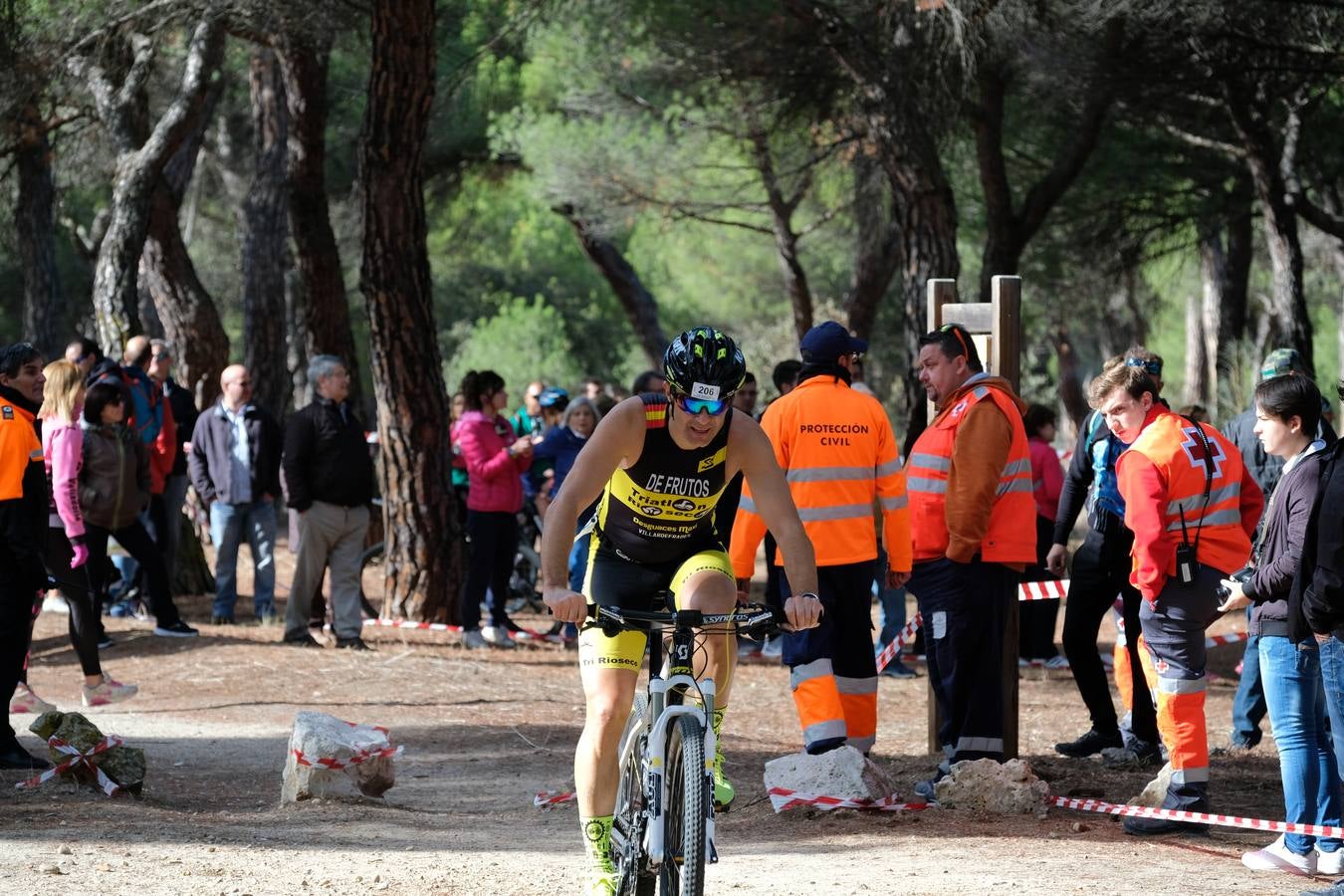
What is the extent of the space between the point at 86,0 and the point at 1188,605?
10975 millimetres

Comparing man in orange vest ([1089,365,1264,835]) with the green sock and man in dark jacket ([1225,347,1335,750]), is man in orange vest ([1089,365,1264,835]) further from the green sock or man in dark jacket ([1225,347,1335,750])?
the green sock

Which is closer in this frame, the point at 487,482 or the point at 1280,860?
the point at 1280,860

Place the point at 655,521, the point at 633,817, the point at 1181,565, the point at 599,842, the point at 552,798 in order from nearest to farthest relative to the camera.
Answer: the point at 633,817 → the point at 599,842 → the point at 655,521 → the point at 1181,565 → the point at 552,798

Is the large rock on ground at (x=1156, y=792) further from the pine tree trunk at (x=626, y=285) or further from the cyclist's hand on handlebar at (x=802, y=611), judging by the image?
the pine tree trunk at (x=626, y=285)

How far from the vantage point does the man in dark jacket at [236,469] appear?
491 inches

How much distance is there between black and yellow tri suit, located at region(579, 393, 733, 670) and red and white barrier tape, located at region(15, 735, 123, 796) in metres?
2.91

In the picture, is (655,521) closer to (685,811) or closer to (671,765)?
(671,765)

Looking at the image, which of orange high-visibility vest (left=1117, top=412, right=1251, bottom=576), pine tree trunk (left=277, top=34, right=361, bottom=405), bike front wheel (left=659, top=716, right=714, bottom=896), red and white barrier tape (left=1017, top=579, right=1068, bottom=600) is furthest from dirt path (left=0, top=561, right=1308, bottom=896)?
pine tree trunk (left=277, top=34, right=361, bottom=405)

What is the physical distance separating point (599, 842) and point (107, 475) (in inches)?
267

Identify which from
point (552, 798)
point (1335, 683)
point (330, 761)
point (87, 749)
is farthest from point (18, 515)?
point (1335, 683)

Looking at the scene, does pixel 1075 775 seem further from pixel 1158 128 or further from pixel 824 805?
pixel 1158 128

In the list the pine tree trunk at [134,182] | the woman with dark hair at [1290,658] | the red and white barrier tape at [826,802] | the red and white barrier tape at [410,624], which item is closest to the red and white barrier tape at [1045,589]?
the red and white barrier tape at [826,802]

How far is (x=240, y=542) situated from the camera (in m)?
12.7

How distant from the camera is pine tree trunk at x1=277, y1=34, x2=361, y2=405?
49.8 feet
